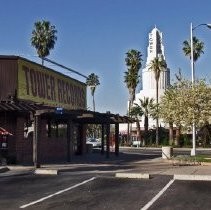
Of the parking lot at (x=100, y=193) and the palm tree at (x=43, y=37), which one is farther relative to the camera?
the palm tree at (x=43, y=37)

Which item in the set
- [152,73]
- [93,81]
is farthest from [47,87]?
[152,73]

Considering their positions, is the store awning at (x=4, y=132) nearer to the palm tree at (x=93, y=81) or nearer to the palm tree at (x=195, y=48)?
the palm tree at (x=195, y=48)

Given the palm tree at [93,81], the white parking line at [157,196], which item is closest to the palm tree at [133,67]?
the palm tree at [93,81]

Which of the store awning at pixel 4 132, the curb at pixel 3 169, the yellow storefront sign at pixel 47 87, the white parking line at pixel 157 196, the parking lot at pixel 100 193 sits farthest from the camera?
the yellow storefront sign at pixel 47 87

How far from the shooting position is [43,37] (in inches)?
3115

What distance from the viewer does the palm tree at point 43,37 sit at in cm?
7900

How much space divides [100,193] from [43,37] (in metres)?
63.4

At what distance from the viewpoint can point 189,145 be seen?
79250 millimetres

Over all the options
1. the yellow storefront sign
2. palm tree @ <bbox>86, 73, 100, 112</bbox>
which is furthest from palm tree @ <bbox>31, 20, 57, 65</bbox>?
palm tree @ <bbox>86, 73, 100, 112</bbox>

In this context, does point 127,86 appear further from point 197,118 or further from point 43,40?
point 197,118

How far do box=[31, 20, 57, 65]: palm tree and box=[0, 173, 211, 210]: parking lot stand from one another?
2249 inches

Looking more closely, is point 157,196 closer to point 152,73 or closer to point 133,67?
point 133,67

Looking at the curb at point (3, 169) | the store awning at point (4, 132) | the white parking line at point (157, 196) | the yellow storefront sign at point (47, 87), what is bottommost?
the white parking line at point (157, 196)

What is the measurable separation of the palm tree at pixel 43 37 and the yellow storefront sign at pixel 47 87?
3449 centimetres
